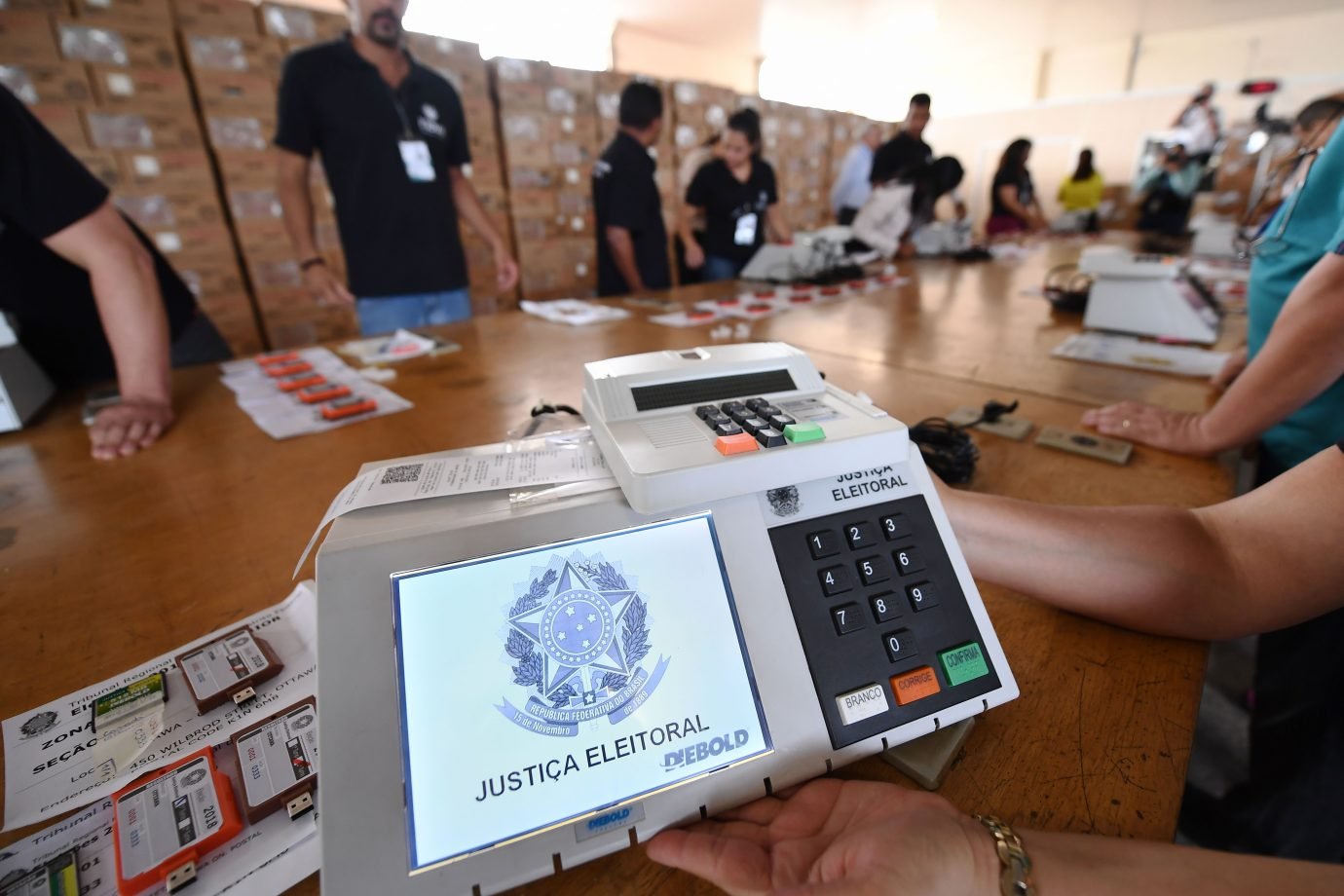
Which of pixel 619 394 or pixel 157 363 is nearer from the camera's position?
pixel 619 394

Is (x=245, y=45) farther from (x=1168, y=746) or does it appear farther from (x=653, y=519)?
(x=1168, y=746)

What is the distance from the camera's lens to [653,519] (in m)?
0.38

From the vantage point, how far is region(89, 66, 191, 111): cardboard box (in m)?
2.12

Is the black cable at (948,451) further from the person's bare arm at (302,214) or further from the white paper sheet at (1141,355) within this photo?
the person's bare arm at (302,214)

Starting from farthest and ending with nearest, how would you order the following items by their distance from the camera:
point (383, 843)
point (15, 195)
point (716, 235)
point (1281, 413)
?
point (716, 235)
point (15, 195)
point (1281, 413)
point (383, 843)

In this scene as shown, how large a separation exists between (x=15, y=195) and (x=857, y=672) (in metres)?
1.35

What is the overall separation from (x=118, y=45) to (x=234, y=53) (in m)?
0.36

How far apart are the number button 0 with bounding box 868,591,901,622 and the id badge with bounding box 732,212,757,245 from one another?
2.52 metres

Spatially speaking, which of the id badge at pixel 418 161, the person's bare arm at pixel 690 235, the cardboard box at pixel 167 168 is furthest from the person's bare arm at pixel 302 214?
the person's bare arm at pixel 690 235

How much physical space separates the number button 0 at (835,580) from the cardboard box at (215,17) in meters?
3.24

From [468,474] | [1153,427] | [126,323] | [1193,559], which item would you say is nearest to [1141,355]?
[1153,427]

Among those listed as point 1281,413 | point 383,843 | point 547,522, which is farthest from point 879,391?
point 383,843

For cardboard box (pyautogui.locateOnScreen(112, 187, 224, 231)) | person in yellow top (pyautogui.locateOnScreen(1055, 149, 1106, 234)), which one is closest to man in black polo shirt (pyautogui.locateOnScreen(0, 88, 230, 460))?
cardboard box (pyautogui.locateOnScreen(112, 187, 224, 231))

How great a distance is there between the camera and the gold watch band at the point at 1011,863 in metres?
0.30
